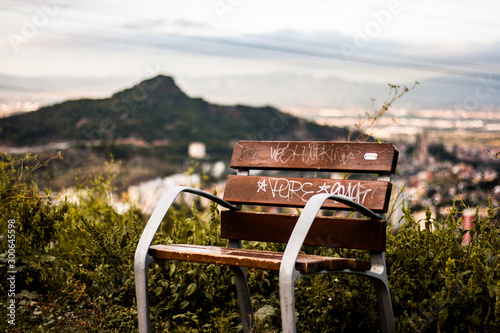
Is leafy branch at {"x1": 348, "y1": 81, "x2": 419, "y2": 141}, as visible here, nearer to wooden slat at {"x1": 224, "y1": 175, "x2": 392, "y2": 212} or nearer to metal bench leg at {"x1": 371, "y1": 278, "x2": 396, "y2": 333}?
wooden slat at {"x1": 224, "y1": 175, "x2": 392, "y2": 212}

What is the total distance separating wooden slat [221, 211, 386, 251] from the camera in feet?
7.47

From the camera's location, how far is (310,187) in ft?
8.32

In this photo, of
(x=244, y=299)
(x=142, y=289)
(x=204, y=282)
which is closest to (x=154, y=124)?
(x=204, y=282)

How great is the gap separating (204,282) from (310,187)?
0.93 metres

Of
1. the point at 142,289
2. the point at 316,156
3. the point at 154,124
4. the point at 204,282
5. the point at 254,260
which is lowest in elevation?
the point at 204,282

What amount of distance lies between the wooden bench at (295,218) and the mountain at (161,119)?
1715 cm

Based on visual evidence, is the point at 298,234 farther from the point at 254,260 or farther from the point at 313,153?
the point at 313,153

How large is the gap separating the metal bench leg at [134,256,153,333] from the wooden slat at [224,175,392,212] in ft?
2.17

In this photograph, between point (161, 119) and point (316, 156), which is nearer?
point (316, 156)

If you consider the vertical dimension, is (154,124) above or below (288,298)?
above

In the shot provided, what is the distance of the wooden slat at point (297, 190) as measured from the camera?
2326mm

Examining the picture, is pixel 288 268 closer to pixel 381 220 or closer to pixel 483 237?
pixel 381 220

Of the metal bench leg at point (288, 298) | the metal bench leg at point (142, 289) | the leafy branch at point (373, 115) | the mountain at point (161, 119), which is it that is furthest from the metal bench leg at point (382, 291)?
the mountain at point (161, 119)

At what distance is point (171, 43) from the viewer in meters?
30.6
